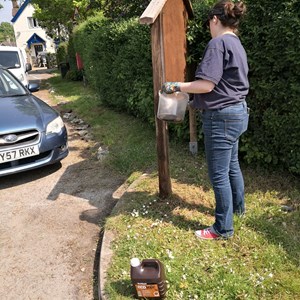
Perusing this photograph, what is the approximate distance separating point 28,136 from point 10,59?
6652mm

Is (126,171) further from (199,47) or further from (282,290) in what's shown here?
(282,290)

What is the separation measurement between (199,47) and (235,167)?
1869 mm

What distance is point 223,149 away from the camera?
107 inches

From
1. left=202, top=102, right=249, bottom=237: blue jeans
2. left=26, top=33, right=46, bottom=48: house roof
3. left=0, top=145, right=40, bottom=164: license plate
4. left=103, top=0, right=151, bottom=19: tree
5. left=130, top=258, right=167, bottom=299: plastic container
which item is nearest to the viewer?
left=130, top=258, right=167, bottom=299: plastic container

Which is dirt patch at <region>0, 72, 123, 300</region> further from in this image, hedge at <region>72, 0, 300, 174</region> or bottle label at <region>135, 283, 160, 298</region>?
hedge at <region>72, 0, 300, 174</region>

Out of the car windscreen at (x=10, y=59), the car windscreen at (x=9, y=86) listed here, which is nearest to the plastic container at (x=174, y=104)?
the car windscreen at (x=9, y=86)

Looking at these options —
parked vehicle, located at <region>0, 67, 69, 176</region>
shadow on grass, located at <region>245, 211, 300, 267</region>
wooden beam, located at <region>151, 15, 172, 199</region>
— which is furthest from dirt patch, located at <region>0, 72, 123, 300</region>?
shadow on grass, located at <region>245, 211, 300, 267</region>

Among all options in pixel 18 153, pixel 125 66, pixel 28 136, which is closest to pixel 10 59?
pixel 125 66

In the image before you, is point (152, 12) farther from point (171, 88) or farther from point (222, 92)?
point (222, 92)

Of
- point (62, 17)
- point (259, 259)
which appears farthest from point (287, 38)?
point (62, 17)

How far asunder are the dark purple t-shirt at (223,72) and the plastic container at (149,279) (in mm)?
1229

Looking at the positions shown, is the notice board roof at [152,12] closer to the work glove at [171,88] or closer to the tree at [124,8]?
the work glove at [171,88]

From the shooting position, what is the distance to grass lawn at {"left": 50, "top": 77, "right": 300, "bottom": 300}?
98.5 inches

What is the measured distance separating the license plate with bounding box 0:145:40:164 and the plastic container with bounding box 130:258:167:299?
264 centimetres
